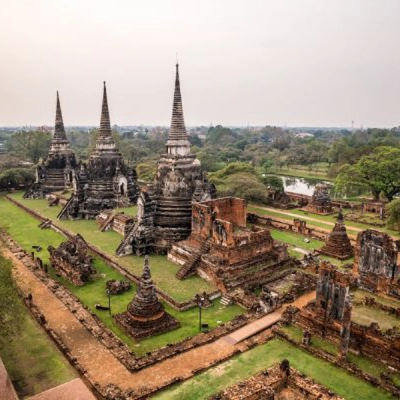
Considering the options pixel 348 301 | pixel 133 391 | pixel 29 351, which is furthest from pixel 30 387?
pixel 348 301

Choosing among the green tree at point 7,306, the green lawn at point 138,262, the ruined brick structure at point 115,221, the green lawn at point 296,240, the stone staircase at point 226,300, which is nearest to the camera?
the green tree at point 7,306

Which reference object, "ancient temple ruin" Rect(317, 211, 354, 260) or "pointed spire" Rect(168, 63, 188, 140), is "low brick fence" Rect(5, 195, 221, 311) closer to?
"pointed spire" Rect(168, 63, 188, 140)

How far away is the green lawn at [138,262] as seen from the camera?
71.1 feet

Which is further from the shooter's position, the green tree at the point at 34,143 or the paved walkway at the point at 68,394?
the green tree at the point at 34,143

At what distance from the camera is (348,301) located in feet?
52.2

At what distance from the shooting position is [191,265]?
23.1 meters

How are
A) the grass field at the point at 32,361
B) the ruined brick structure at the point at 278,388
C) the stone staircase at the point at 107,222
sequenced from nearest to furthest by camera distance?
the ruined brick structure at the point at 278,388 < the grass field at the point at 32,361 < the stone staircase at the point at 107,222

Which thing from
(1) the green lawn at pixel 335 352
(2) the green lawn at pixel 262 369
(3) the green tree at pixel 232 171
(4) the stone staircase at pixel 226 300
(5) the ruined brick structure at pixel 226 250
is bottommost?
(2) the green lawn at pixel 262 369

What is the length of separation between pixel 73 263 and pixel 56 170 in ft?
91.5

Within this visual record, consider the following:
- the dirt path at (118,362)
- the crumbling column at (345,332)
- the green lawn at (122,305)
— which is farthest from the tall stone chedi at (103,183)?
the crumbling column at (345,332)

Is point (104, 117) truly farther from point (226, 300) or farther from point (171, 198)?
point (226, 300)

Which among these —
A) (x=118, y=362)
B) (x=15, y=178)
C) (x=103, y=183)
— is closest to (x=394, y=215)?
(x=118, y=362)

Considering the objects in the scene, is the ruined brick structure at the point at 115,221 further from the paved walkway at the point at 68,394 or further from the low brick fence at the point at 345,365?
the paved walkway at the point at 68,394

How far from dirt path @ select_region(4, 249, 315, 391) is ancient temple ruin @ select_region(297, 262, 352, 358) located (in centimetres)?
202
